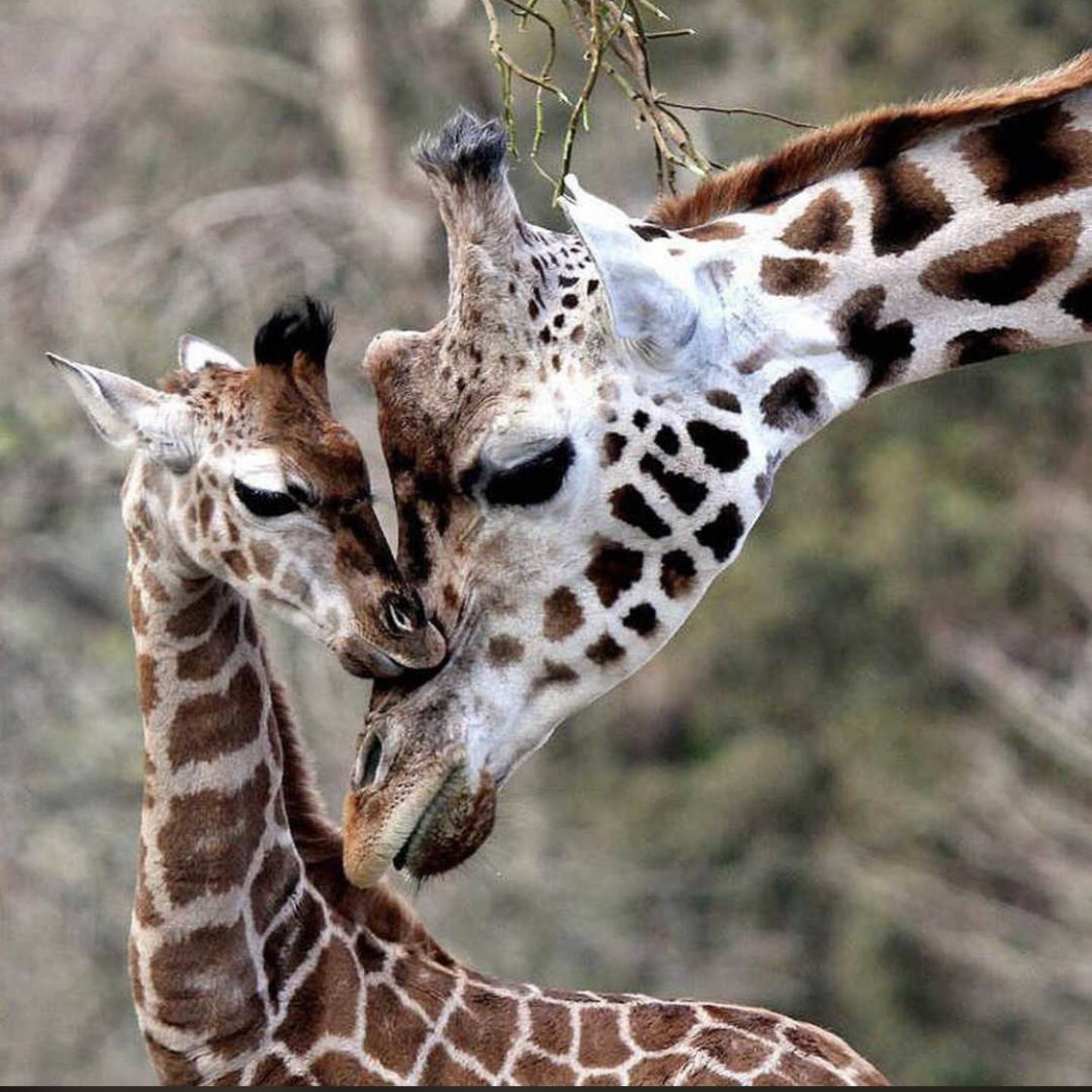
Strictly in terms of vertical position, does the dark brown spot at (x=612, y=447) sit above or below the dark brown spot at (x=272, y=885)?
above

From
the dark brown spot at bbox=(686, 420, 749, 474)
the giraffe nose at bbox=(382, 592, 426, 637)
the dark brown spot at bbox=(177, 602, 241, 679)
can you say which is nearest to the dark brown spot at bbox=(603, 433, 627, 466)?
the dark brown spot at bbox=(686, 420, 749, 474)

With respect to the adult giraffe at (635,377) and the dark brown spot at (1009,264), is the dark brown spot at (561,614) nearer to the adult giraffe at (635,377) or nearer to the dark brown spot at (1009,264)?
the adult giraffe at (635,377)

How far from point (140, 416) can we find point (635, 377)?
1053 mm

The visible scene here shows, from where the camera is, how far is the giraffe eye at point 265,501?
5113mm

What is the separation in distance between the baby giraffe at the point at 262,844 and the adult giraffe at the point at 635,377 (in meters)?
0.24

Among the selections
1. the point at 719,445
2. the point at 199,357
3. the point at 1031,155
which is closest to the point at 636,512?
the point at 719,445

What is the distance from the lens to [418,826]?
15.9ft

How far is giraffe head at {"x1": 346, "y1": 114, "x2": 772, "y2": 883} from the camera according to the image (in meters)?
4.87

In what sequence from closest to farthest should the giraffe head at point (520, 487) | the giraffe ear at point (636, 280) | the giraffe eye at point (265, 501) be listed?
1. the giraffe ear at point (636, 280)
2. the giraffe head at point (520, 487)
3. the giraffe eye at point (265, 501)

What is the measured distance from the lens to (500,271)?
16.3 ft

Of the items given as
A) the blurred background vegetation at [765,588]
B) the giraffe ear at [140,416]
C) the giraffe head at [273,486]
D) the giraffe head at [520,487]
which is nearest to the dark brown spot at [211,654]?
the giraffe head at [273,486]

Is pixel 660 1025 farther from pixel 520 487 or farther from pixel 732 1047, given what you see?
pixel 520 487

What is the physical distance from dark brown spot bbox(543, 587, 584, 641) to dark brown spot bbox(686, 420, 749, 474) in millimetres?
372

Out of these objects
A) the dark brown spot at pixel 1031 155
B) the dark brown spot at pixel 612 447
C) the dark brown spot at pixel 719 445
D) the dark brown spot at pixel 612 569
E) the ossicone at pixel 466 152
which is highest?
the dark brown spot at pixel 1031 155
